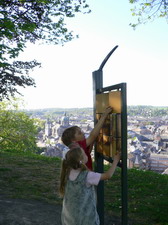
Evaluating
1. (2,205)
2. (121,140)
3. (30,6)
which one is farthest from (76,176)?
(30,6)

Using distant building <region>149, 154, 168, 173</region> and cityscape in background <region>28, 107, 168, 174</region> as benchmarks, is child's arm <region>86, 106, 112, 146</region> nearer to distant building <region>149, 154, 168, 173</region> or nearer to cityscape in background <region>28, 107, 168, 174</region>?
cityscape in background <region>28, 107, 168, 174</region>

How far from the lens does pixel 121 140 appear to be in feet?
12.2

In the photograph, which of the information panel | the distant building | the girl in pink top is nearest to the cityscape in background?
the distant building

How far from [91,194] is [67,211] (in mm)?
351

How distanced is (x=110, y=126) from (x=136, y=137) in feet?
336

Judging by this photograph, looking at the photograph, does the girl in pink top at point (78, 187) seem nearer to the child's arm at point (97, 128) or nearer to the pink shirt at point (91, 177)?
the pink shirt at point (91, 177)

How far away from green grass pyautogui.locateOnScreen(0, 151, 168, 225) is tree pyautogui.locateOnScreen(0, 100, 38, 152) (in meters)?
14.8

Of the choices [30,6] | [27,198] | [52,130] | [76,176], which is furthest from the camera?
[52,130]

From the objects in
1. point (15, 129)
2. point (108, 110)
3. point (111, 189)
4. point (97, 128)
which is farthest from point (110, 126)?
point (15, 129)

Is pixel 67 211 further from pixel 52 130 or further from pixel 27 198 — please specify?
pixel 52 130

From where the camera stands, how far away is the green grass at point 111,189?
22.3 feet

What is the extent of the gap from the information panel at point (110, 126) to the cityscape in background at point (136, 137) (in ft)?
1.88

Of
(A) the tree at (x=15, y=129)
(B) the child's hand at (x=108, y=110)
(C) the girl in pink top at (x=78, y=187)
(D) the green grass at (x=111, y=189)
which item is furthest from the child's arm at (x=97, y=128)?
(A) the tree at (x=15, y=129)

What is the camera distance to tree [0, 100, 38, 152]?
27.1 metres
